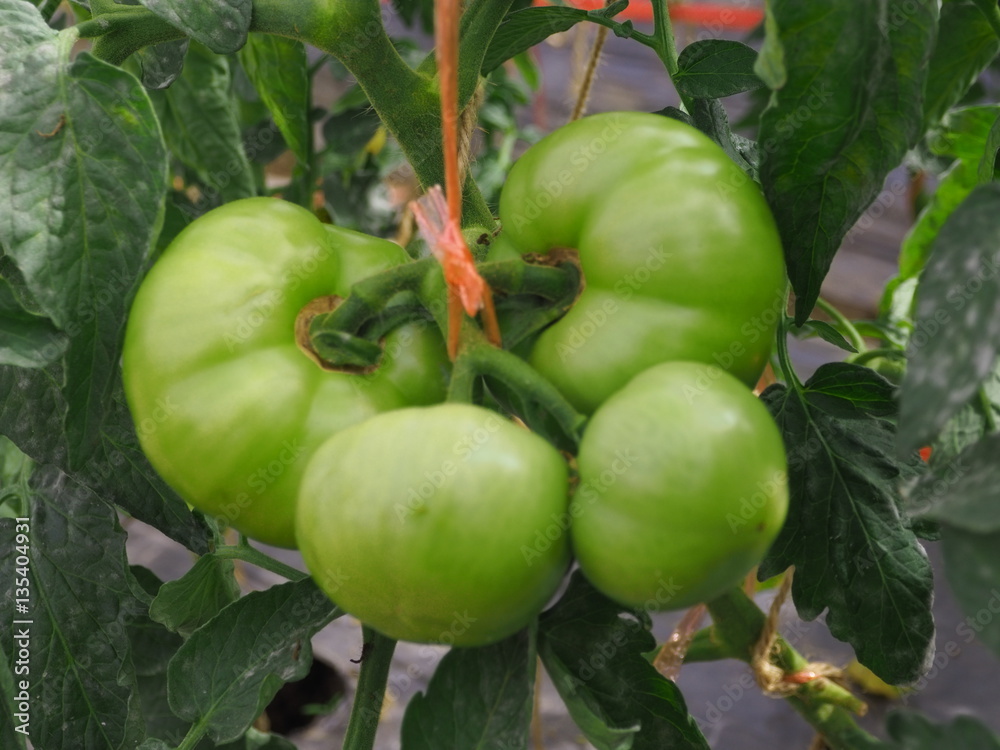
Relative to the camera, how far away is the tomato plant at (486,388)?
35 centimetres

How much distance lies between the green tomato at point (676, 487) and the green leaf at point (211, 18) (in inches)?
11.5

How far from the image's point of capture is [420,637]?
0.39 meters

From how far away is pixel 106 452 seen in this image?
592 millimetres

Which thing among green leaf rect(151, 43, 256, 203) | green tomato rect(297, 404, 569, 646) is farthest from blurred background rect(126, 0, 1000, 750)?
green tomato rect(297, 404, 569, 646)

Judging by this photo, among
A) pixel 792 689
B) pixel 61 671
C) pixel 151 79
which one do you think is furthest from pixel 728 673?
pixel 151 79

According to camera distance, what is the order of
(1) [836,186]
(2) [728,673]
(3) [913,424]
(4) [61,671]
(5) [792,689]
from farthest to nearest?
1. (2) [728,673]
2. (5) [792,689]
3. (4) [61,671]
4. (1) [836,186]
5. (3) [913,424]

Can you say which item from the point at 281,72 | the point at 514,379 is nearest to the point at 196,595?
the point at 514,379

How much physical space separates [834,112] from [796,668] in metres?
0.49

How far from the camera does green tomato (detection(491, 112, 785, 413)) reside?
401 mm

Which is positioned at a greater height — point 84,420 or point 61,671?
point 84,420

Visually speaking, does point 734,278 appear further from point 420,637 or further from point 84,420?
point 84,420

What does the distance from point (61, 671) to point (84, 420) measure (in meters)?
0.27

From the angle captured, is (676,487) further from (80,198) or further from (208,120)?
(208,120)

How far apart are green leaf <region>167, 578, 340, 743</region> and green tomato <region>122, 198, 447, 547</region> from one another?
0.37ft
